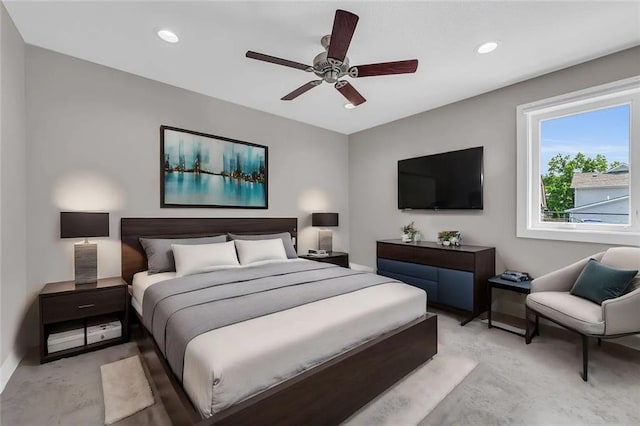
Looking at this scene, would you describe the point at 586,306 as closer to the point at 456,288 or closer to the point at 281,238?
the point at 456,288

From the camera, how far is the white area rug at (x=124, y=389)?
6.05ft

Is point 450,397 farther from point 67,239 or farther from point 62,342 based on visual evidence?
point 67,239

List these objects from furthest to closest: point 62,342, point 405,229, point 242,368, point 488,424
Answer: point 405,229 < point 62,342 < point 488,424 < point 242,368

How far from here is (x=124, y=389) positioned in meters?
2.07

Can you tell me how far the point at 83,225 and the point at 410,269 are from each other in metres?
3.67

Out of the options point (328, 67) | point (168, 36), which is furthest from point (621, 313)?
point (168, 36)

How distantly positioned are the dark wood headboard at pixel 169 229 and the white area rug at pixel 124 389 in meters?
1.03

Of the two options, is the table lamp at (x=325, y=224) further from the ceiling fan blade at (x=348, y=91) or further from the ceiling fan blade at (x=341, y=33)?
the ceiling fan blade at (x=341, y=33)

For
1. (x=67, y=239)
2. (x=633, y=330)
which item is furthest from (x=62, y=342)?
(x=633, y=330)

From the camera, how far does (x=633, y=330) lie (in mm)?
2158

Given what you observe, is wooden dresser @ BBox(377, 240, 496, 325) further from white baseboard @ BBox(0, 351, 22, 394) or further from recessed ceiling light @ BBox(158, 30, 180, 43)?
white baseboard @ BBox(0, 351, 22, 394)

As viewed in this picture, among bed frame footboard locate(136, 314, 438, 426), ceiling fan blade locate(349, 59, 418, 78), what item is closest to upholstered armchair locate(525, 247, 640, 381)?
bed frame footboard locate(136, 314, 438, 426)

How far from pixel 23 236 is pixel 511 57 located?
4.79 meters

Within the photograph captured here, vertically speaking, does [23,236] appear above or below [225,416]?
above
